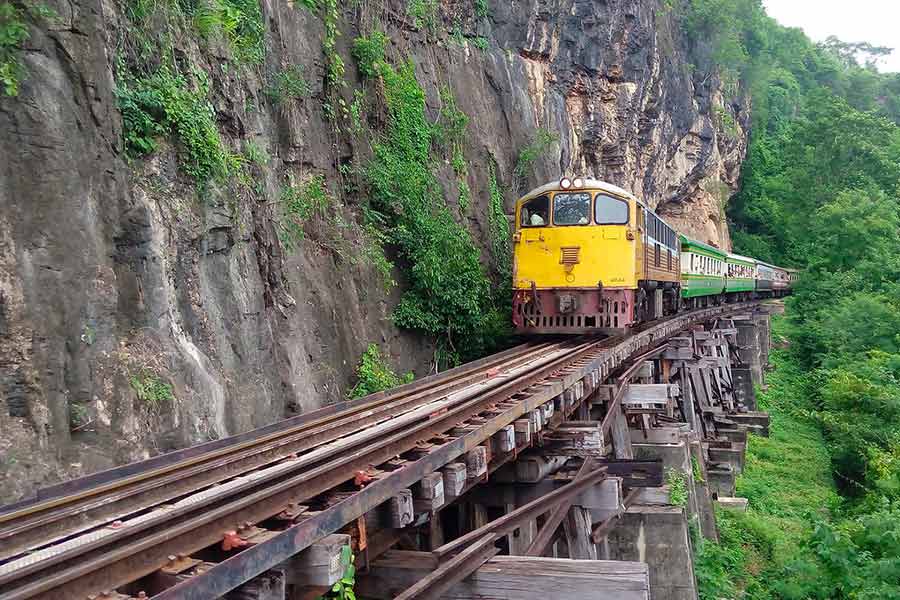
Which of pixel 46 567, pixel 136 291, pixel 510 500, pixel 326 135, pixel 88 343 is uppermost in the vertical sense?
pixel 326 135

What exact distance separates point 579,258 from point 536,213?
4.27 feet

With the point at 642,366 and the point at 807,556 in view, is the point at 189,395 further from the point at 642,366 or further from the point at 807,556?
the point at 807,556

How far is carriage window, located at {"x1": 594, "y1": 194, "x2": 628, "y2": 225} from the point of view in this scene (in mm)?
12460

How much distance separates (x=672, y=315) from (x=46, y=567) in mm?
17841

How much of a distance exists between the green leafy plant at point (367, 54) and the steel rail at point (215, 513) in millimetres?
9010

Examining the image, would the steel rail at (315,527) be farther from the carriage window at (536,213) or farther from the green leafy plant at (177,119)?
the carriage window at (536,213)

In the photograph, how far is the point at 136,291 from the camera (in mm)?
6504

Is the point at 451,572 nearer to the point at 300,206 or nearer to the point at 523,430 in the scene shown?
the point at 523,430

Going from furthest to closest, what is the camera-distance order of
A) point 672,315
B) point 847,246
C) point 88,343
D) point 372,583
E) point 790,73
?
1. point 790,73
2. point 847,246
3. point 672,315
4. point 88,343
5. point 372,583

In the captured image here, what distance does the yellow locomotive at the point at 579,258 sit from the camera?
12.4 metres

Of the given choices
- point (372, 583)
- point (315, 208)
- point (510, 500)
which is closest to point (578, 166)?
point (315, 208)

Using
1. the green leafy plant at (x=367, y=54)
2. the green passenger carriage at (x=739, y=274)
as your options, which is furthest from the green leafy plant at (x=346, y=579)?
the green passenger carriage at (x=739, y=274)

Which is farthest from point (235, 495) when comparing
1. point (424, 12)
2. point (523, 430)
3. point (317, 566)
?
point (424, 12)

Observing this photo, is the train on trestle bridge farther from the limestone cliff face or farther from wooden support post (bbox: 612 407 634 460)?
wooden support post (bbox: 612 407 634 460)
